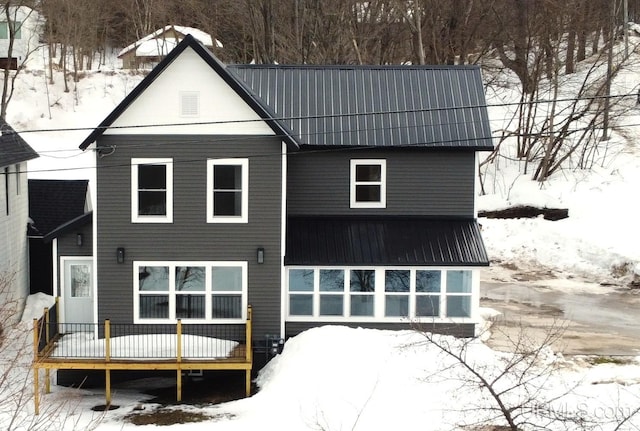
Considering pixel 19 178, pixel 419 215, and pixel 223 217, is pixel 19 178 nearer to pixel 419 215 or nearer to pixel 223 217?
pixel 223 217

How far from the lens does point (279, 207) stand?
19.1 metres

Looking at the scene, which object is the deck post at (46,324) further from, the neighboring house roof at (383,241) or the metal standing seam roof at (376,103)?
the metal standing seam roof at (376,103)

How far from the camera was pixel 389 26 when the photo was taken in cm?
4319

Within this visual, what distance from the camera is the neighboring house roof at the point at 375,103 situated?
807 inches

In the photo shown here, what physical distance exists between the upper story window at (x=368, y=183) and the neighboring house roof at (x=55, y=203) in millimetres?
9506

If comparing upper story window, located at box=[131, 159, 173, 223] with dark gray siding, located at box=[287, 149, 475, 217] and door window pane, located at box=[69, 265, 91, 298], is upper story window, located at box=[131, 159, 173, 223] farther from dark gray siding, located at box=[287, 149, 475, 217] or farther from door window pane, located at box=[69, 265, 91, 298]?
dark gray siding, located at box=[287, 149, 475, 217]

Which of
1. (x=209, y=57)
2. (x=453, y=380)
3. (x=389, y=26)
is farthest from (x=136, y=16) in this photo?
(x=453, y=380)

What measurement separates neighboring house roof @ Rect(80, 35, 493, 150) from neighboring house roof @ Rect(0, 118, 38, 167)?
690 centimetres

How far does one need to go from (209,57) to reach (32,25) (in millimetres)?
46109

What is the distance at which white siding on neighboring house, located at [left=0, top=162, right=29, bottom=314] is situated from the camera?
73.5ft

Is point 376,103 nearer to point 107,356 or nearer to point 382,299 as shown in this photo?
point 382,299

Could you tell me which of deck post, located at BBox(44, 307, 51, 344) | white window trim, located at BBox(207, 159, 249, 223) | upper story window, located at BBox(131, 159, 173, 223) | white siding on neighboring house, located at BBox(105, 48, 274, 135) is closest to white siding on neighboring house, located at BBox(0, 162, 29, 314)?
deck post, located at BBox(44, 307, 51, 344)

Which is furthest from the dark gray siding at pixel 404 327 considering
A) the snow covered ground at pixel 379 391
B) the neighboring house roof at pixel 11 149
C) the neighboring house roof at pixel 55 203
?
the neighboring house roof at pixel 11 149

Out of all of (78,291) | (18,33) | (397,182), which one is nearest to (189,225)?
(78,291)
